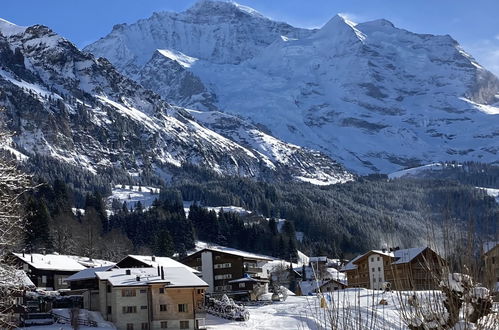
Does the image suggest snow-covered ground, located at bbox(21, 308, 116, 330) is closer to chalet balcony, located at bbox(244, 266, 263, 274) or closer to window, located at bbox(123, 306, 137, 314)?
window, located at bbox(123, 306, 137, 314)

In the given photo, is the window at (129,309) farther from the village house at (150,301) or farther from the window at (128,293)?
the window at (128,293)

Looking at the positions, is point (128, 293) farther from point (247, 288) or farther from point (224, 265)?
point (224, 265)

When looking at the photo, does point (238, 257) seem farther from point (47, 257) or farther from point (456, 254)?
point (456, 254)

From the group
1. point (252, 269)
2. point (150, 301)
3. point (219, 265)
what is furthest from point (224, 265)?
point (150, 301)

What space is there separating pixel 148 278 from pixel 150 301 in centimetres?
244

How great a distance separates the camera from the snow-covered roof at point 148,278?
7331 cm

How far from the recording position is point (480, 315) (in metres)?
17.1

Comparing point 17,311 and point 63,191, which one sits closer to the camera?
point 17,311

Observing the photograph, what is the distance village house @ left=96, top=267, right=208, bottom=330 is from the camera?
7212cm

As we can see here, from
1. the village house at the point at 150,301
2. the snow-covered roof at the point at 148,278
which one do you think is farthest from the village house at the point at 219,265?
the village house at the point at 150,301

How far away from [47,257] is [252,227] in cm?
10072

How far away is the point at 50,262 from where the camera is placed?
93.6 m

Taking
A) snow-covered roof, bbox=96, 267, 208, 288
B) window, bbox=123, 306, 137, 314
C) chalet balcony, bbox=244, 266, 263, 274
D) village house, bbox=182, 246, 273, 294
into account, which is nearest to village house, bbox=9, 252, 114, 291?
snow-covered roof, bbox=96, 267, 208, 288

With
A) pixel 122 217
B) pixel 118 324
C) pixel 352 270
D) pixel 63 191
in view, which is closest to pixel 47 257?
pixel 118 324
